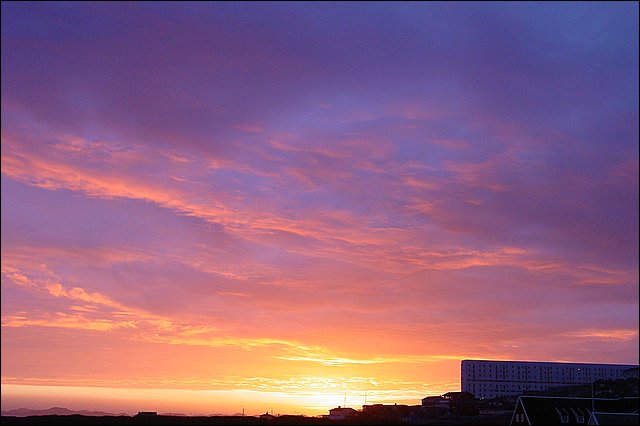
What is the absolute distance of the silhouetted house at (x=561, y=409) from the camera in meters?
94.4

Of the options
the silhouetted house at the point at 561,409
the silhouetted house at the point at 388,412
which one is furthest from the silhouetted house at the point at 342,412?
the silhouetted house at the point at 561,409

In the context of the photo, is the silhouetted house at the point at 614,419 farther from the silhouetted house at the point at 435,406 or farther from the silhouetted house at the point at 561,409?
the silhouetted house at the point at 435,406

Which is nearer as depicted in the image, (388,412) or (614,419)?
(614,419)

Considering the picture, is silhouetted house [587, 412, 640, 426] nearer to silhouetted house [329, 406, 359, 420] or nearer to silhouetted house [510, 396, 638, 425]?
silhouetted house [510, 396, 638, 425]

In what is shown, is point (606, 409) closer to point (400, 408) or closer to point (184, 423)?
point (184, 423)

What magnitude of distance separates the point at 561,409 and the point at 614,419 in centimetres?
848

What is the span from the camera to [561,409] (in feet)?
314

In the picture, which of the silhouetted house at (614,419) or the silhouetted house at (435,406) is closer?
the silhouetted house at (614,419)

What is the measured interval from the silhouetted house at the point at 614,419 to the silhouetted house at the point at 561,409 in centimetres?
357

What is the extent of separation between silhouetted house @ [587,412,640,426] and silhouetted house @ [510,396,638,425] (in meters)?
3.57

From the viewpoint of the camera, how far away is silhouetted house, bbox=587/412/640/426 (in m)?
87.4

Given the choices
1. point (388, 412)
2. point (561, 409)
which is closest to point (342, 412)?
point (388, 412)

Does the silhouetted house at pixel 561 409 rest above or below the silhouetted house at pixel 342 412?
above

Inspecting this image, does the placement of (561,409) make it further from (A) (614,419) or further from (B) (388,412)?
(B) (388,412)
